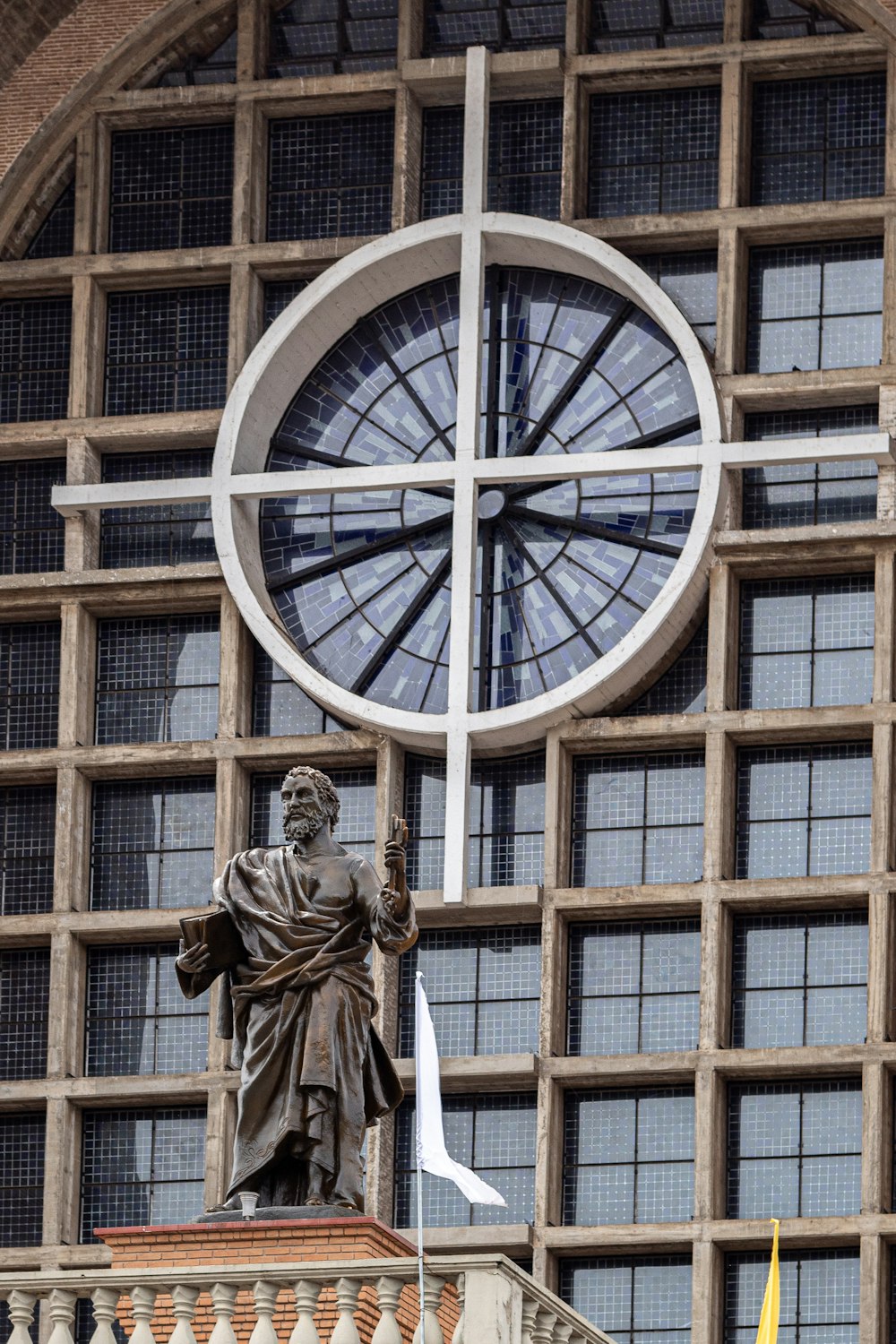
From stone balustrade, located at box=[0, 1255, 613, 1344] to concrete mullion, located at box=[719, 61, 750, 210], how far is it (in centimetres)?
1464

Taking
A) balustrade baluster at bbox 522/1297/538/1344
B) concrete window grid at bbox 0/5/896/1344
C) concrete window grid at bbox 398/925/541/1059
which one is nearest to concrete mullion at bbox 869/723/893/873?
concrete window grid at bbox 0/5/896/1344

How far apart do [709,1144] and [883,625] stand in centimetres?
440

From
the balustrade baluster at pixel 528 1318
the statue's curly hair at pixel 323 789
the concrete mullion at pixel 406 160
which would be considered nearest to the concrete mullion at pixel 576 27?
the concrete mullion at pixel 406 160

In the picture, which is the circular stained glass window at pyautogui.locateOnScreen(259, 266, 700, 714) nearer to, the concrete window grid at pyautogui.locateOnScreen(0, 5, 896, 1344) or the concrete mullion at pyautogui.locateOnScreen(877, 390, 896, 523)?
the concrete window grid at pyautogui.locateOnScreen(0, 5, 896, 1344)

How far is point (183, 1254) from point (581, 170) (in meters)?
15.0

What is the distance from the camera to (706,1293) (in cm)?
2852

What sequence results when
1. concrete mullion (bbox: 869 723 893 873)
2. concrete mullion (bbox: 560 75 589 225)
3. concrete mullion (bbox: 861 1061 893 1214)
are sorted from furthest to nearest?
concrete mullion (bbox: 560 75 589 225) < concrete mullion (bbox: 869 723 893 873) < concrete mullion (bbox: 861 1061 893 1214)

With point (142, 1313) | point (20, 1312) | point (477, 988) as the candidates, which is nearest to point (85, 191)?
point (477, 988)

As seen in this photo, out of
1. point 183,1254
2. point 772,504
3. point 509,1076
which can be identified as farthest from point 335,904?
point 772,504

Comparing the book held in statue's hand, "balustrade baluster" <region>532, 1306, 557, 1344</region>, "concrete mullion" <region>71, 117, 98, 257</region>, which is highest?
"concrete mullion" <region>71, 117, 98, 257</region>

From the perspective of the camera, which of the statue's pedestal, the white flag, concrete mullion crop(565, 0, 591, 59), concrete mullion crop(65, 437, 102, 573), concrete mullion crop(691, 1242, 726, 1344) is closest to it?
Answer: the statue's pedestal

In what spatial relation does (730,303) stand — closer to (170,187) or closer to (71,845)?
(170,187)

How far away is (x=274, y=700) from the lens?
3138cm

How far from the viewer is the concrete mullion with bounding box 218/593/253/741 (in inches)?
1220
